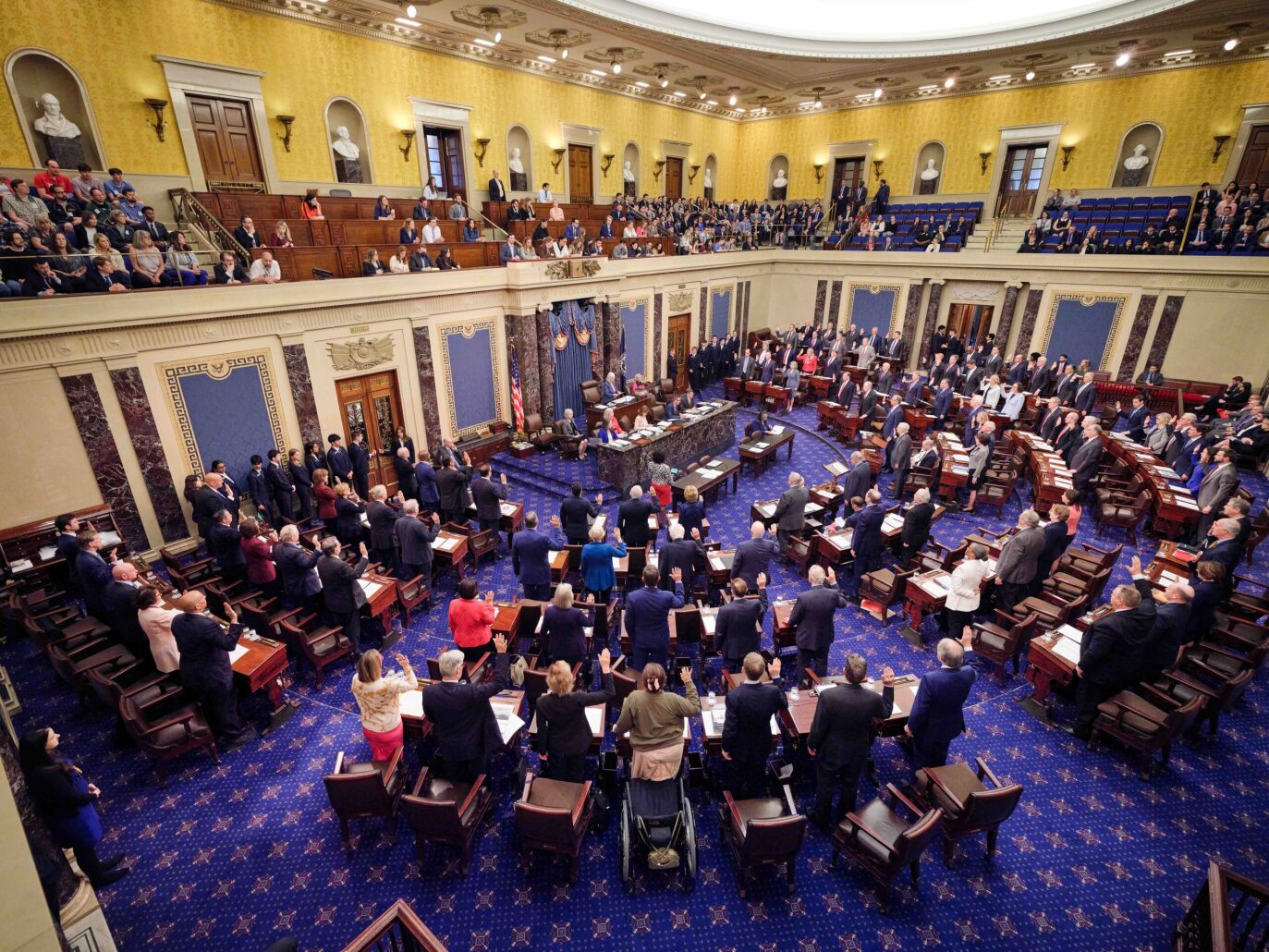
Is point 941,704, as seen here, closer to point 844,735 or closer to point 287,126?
point 844,735

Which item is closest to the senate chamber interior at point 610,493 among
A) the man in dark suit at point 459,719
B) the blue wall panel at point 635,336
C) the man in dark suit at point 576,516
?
the man in dark suit at point 459,719

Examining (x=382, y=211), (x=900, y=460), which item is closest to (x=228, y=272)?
(x=382, y=211)

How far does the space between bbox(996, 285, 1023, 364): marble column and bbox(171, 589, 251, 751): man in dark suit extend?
17630mm

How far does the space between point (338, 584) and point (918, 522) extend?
262 inches

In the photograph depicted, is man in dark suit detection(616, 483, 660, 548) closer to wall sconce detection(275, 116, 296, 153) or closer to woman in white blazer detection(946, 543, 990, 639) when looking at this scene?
woman in white blazer detection(946, 543, 990, 639)

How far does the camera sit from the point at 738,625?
5363 mm

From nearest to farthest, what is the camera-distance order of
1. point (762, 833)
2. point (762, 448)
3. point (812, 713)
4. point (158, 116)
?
point (762, 833) < point (812, 713) < point (158, 116) < point (762, 448)

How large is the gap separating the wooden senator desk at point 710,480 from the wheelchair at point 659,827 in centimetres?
573

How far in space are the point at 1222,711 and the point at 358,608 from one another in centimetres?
860

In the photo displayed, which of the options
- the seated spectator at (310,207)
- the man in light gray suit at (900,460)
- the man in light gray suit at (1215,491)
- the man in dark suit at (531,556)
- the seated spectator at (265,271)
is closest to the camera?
the man in dark suit at (531,556)

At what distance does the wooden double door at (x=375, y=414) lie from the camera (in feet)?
34.2

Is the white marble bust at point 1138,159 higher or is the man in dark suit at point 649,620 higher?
the white marble bust at point 1138,159

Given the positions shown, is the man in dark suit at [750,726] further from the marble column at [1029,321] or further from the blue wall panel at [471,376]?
the marble column at [1029,321]

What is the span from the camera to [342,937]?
13.1ft
